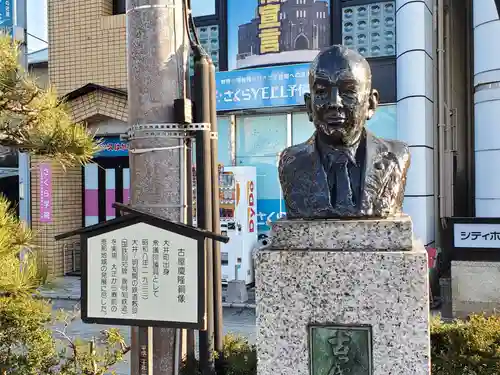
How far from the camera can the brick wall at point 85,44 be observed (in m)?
11.1

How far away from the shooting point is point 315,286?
2.89 m

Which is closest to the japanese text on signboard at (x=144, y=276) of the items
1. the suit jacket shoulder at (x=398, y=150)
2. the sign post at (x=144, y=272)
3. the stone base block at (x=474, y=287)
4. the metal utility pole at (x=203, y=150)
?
the sign post at (x=144, y=272)

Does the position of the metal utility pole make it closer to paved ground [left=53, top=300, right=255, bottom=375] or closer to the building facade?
paved ground [left=53, top=300, right=255, bottom=375]

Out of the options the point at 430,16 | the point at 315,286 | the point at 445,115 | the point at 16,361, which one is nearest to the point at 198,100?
the point at 315,286

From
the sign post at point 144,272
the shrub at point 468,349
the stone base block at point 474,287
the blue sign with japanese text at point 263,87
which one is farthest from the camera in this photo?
the blue sign with japanese text at point 263,87

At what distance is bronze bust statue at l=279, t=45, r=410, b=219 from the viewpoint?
2906 millimetres

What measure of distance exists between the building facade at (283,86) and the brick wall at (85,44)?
22 millimetres

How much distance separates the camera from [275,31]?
10.1m

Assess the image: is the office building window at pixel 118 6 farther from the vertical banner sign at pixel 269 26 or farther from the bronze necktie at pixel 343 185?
the bronze necktie at pixel 343 185

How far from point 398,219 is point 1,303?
2.71 meters

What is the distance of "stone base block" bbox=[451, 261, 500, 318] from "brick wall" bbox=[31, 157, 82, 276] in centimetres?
802

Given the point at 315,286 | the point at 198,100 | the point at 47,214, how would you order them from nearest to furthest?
the point at 315,286 < the point at 198,100 < the point at 47,214

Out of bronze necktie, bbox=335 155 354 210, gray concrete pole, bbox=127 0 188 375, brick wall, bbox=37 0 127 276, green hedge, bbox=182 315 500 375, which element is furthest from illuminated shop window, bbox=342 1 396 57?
bronze necktie, bbox=335 155 354 210

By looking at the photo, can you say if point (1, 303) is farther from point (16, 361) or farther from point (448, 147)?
point (448, 147)
